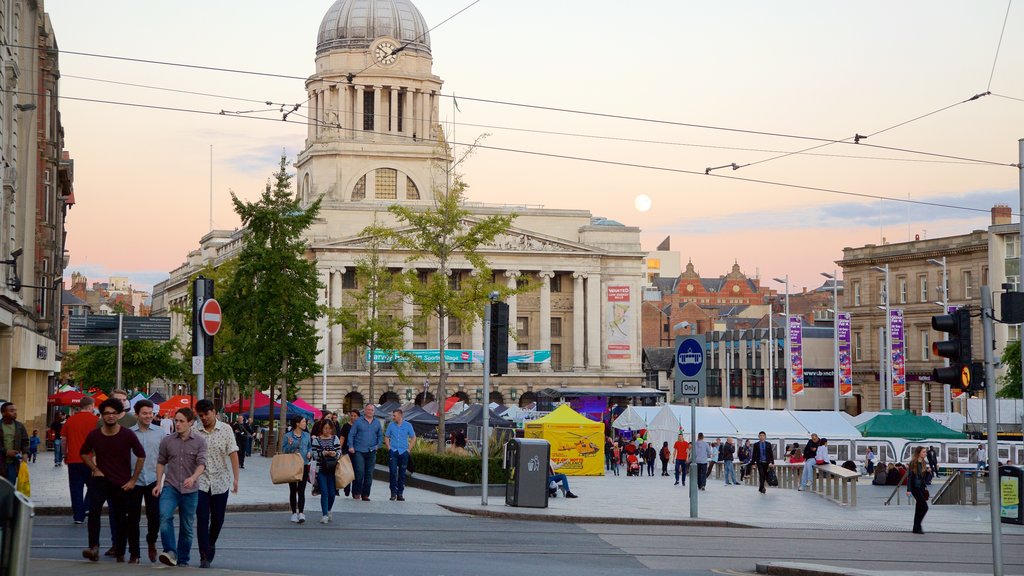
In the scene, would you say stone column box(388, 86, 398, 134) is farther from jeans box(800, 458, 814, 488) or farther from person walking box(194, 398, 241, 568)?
person walking box(194, 398, 241, 568)

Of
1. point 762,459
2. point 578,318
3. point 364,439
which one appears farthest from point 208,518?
point 578,318

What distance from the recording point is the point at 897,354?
78.8m

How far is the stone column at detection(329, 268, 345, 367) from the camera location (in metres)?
112

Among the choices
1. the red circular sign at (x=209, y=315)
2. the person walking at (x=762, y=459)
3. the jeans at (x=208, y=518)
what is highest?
the red circular sign at (x=209, y=315)

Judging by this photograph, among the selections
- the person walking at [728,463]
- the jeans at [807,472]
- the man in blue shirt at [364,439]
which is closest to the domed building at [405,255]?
the person walking at [728,463]

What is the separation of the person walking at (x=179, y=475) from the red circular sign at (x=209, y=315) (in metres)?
5.05

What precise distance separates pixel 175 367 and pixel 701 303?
109 m

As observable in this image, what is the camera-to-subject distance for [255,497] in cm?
2631

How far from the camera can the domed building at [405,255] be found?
11250 centimetres

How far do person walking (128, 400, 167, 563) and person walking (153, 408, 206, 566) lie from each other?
383 millimetres

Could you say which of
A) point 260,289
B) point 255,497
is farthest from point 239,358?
point 255,497

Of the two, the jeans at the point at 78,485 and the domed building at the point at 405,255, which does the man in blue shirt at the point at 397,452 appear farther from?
the domed building at the point at 405,255

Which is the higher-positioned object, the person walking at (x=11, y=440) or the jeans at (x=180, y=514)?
the person walking at (x=11, y=440)

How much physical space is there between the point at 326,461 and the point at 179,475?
7.08 meters
